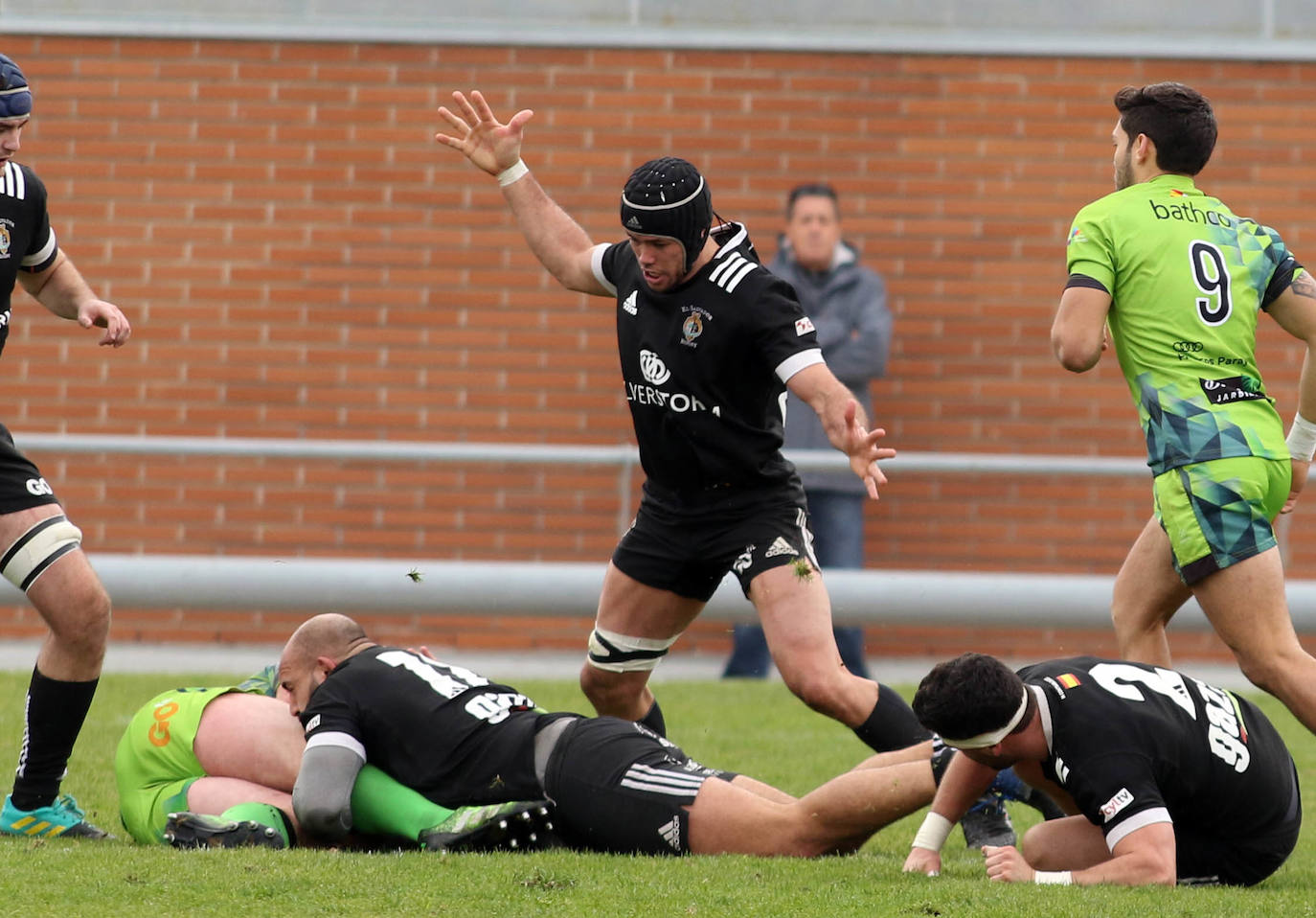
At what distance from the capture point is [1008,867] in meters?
4.94

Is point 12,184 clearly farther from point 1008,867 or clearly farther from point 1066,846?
point 1066,846

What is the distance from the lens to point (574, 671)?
10.6m

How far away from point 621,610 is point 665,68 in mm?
5954

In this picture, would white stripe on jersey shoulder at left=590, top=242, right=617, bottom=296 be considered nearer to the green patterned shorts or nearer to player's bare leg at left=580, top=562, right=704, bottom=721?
player's bare leg at left=580, top=562, right=704, bottom=721

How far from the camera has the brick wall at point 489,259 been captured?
37.0 feet

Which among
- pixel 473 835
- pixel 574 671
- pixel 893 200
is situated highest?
pixel 893 200

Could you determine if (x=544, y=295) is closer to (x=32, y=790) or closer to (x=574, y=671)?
(x=574, y=671)

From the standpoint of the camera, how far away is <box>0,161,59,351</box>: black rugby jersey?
19.1 feet

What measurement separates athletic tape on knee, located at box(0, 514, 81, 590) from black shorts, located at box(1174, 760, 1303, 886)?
3.51 metres

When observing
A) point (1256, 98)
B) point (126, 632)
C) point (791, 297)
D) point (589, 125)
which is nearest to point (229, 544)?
point (126, 632)

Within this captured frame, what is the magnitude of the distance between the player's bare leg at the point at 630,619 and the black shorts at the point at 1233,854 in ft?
6.05

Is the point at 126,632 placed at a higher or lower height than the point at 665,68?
lower

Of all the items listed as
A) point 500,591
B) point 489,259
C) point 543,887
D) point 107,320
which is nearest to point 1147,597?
point 543,887

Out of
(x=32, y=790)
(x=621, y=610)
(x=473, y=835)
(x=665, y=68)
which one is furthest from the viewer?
(x=665, y=68)
